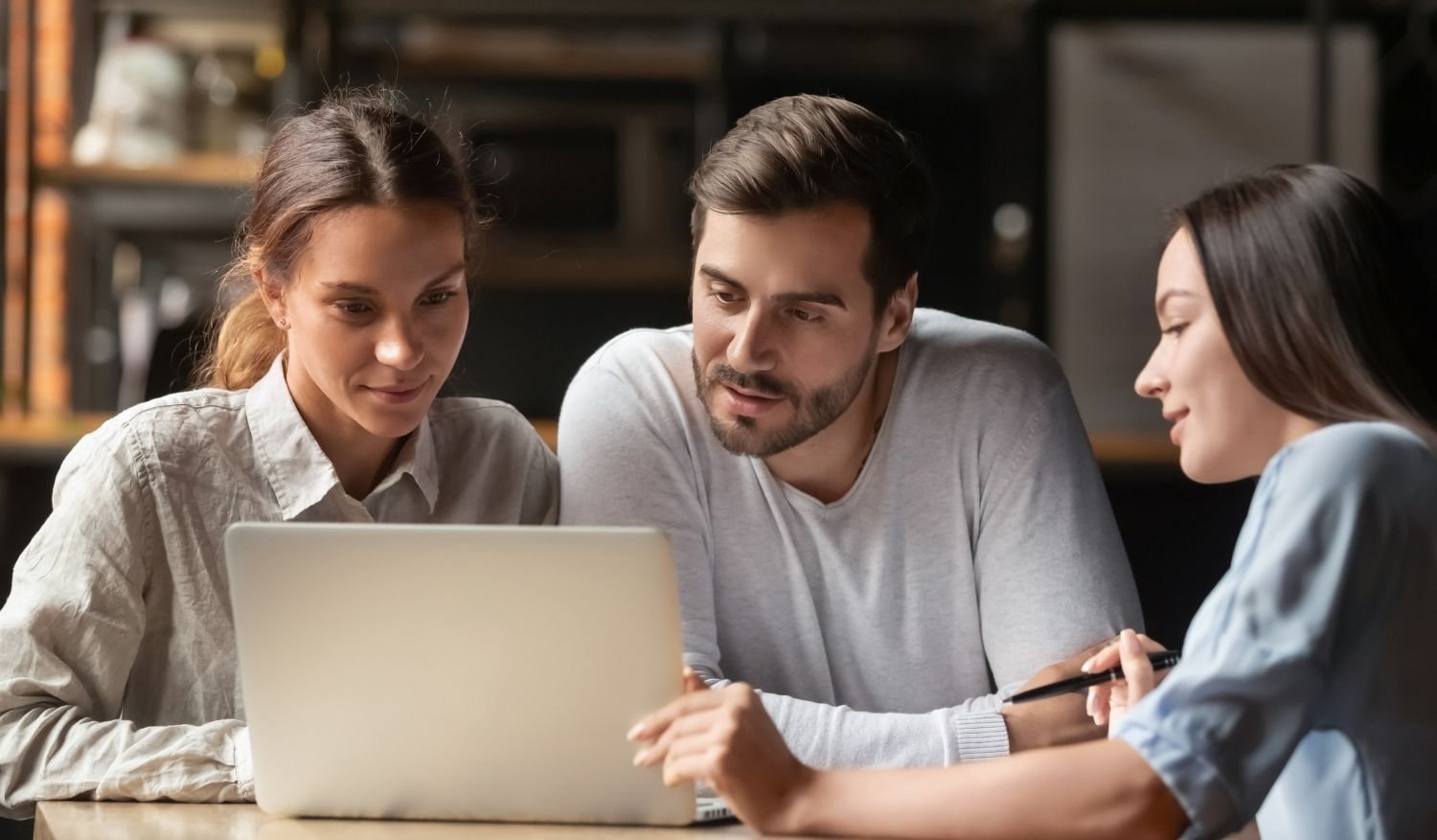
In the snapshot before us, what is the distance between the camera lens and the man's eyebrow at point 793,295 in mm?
1521

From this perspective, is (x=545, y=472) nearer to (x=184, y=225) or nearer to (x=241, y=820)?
(x=241, y=820)

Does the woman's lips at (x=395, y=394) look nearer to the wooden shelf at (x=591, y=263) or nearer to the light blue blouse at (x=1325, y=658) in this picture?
the light blue blouse at (x=1325, y=658)

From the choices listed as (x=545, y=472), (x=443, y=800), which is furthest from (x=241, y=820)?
(x=545, y=472)

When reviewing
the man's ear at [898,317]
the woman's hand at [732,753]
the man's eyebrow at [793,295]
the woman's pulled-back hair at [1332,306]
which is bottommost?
the woman's hand at [732,753]

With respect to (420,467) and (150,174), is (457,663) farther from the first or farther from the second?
(150,174)

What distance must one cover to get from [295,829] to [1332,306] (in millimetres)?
836

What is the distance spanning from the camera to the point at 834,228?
1.54 metres

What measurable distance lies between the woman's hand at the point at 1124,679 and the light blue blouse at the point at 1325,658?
174 mm

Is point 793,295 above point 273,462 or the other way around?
above

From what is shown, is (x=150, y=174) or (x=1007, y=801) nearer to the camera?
(x=1007, y=801)

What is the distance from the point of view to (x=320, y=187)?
1.48 m

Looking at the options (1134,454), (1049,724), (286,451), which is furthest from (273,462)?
(1134,454)

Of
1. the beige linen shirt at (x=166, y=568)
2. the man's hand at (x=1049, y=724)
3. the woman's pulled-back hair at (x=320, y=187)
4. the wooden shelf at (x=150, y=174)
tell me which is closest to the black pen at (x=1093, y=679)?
the man's hand at (x=1049, y=724)

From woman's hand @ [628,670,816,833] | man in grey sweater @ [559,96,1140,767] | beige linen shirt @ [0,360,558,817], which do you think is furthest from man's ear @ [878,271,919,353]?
woman's hand @ [628,670,816,833]
